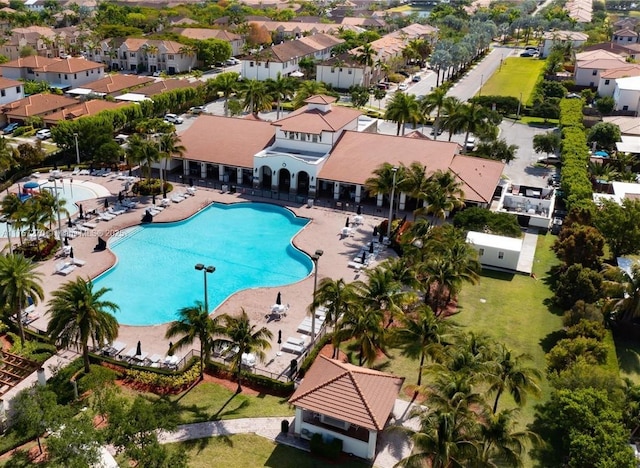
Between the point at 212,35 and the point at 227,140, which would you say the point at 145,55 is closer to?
the point at 212,35

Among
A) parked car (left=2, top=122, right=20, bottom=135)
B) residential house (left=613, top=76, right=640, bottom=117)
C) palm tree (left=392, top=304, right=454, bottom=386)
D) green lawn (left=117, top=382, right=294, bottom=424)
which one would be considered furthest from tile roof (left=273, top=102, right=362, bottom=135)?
residential house (left=613, top=76, right=640, bottom=117)

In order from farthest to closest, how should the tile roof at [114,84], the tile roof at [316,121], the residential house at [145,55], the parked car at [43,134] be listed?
the residential house at [145,55], the tile roof at [114,84], the parked car at [43,134], the tile roof at [316,121]

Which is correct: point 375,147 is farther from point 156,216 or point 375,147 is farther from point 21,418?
point 21,418

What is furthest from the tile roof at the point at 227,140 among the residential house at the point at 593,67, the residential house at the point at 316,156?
the residential house at the point at 593,67

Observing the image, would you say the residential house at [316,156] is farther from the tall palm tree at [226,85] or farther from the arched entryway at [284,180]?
the tall palm tree at [226,85]

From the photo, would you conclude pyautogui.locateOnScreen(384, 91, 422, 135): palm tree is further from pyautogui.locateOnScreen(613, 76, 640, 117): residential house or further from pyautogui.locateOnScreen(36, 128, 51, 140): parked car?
pyautogui.locateOnScreen(36, 128, 51, 140): parked car
